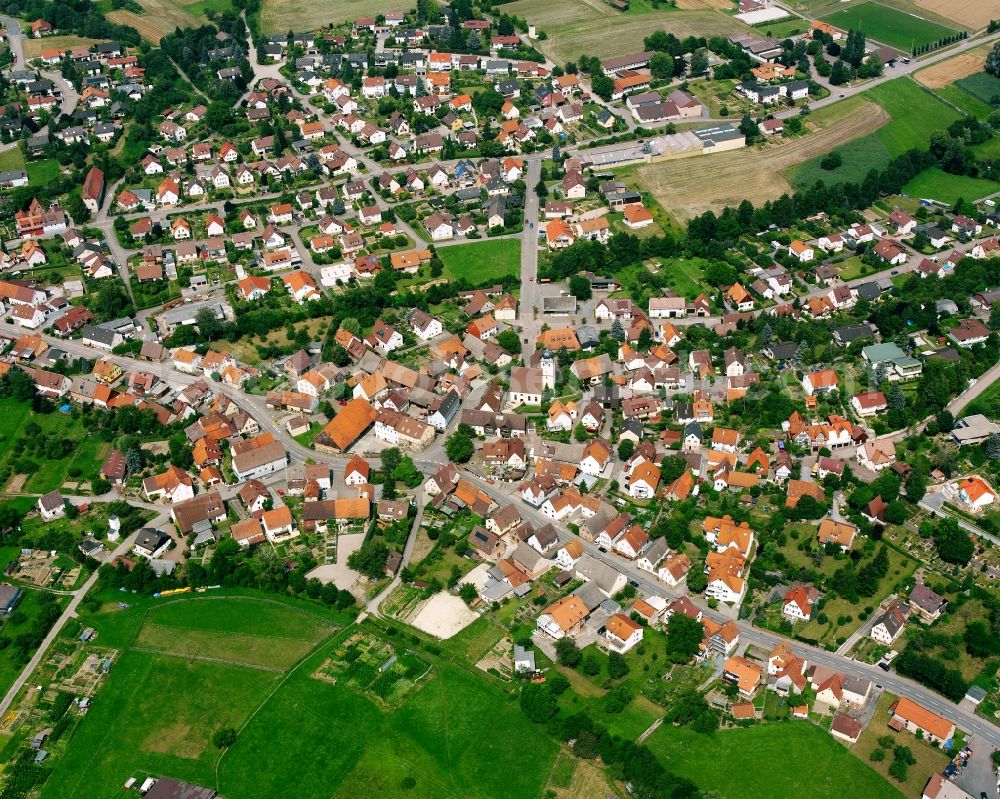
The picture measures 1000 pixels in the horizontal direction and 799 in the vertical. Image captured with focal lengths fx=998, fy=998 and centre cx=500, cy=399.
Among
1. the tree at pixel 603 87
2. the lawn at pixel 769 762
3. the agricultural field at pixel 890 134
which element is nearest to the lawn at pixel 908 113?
the agricultural field at pixel 890 134

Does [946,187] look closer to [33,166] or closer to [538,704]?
[538,704]

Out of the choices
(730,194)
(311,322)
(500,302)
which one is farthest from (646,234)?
(311,322)

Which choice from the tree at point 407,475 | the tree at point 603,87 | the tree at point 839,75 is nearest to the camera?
the tree at point 407,475

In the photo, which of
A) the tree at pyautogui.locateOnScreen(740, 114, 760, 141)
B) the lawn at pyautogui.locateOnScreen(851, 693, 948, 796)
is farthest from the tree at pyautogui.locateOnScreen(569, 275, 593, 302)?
the lawn at pyautogui.locateOnScreen(851, 693, 948, 796)

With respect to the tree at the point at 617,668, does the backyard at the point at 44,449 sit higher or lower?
Result: lower

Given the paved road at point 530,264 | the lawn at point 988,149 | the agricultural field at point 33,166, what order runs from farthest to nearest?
the lawn at point 988,149 < the agricultural field at point 33,166 < the paved road at point 530,264

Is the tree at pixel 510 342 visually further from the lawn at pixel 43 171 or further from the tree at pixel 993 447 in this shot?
the lawn at pixel 43 171

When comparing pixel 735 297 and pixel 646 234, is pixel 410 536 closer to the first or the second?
pixel 735 297
